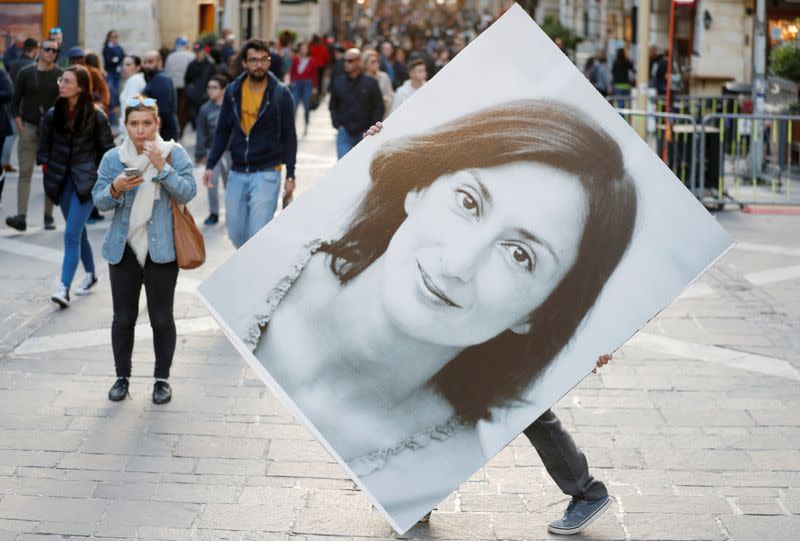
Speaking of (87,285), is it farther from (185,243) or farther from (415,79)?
(415,79)

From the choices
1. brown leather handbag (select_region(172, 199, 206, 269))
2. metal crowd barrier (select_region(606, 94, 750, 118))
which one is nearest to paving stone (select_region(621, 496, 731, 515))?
brown leather handbag (select_region(172, 199, 206, 269))

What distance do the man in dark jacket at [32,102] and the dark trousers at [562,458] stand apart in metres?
8.17

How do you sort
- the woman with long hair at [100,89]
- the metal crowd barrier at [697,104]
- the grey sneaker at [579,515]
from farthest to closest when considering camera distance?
the metal crowd barrier at [697,104], the woman with long hair at [100,89], the grey sneaker at [579,515]

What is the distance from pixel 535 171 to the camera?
5145 millimetres

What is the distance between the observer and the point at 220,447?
6703 mm

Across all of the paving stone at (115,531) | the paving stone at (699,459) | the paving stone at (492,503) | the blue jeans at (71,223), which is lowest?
the paving stone at (492,503)

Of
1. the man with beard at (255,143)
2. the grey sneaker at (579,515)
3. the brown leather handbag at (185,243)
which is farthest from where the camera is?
the man with beard at (255,143)

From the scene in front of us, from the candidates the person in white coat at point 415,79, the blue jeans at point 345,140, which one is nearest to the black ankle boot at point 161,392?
the blue jeans at point 345,140

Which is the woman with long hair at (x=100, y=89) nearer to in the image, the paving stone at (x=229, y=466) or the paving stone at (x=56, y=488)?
the paving stone at (x=229, y=466)

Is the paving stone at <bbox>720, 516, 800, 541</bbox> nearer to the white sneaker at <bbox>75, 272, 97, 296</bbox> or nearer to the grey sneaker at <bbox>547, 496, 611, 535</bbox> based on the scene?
the grey sneaker at <bbox>547, 496, 611, 535</bbox>

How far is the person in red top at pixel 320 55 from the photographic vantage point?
29159 mm

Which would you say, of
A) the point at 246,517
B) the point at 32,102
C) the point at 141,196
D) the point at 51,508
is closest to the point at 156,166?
the point at 141,196

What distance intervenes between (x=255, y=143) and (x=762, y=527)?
4.67 meters

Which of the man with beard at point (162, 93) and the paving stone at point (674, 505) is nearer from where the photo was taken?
the paving stone at point (674, 505)
